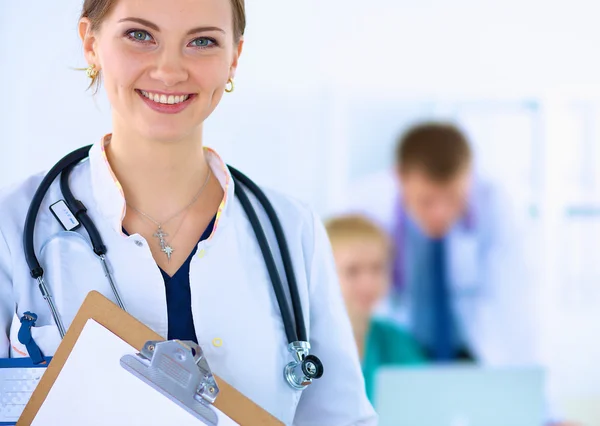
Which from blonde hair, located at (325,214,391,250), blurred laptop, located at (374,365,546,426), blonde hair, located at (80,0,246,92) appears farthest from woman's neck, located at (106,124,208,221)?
blonde hair, located at (325,214,391,250)

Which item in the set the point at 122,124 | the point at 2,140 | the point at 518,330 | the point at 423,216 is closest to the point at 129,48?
the point at 122,124

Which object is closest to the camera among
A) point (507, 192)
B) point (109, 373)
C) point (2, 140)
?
point (109, 373)

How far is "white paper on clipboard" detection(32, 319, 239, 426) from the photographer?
0.89 metres

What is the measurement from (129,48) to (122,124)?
11cm

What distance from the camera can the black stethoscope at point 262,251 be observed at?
93cm

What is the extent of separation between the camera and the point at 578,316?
340 cm

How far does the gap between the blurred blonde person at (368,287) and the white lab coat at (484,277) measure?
0.11 m

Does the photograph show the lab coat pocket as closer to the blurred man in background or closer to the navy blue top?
the navy blue top

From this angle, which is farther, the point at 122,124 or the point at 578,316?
the point at 578,316

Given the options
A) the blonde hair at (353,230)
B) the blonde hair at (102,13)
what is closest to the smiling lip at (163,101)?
the blonde hair at (102,13)

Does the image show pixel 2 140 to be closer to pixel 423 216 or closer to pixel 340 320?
pixel 423 216

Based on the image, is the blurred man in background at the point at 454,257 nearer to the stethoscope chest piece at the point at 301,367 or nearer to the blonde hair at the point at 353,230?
the blonde hair at the point at 353,230

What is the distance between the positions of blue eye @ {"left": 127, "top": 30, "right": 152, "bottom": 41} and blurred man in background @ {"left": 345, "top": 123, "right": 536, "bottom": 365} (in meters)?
2.05

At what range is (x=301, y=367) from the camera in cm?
98
